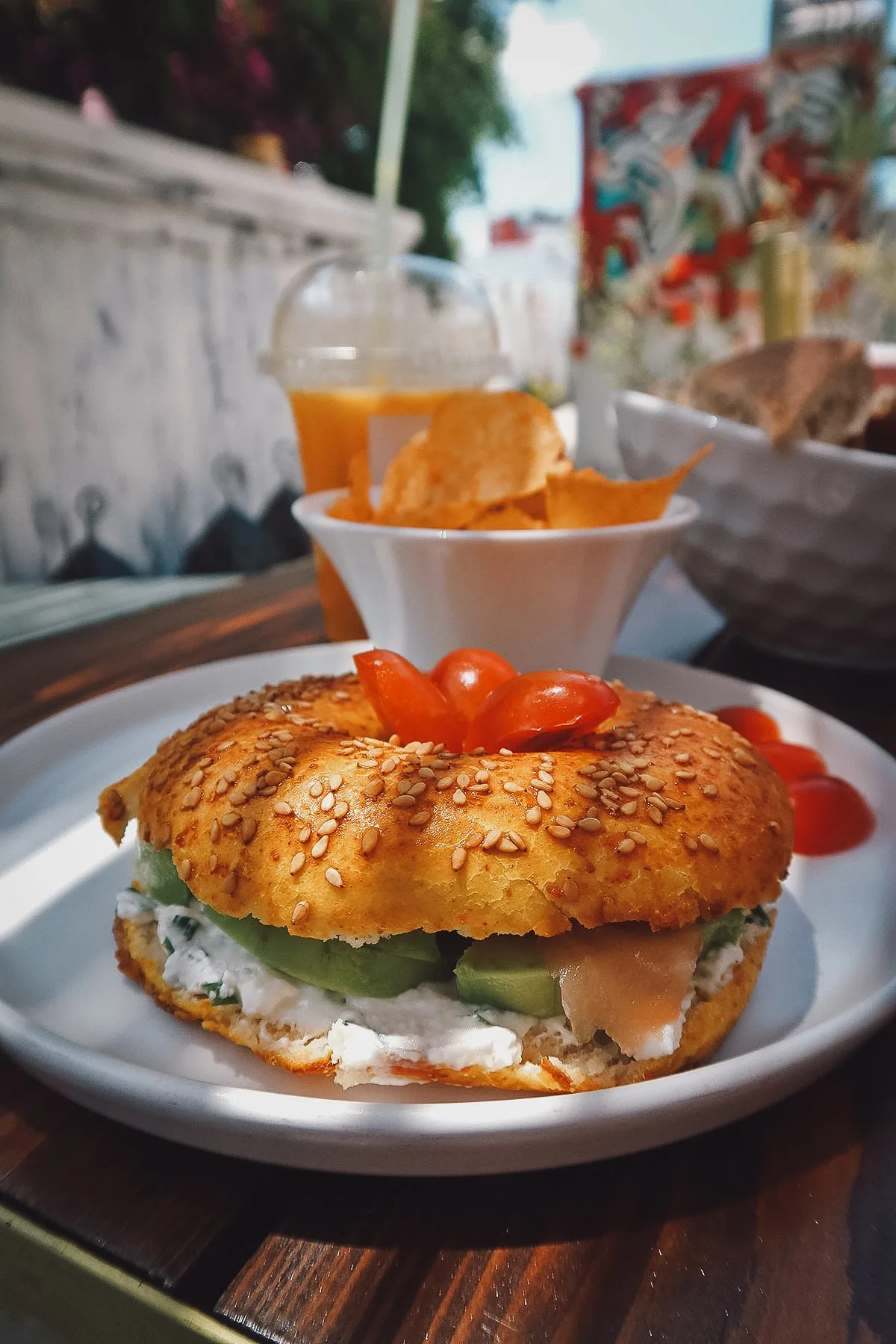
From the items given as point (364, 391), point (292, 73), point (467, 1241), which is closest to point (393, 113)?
point (364, 391)

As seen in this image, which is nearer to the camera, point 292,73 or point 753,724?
point 753,724

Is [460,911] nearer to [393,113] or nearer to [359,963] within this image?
[359,963]

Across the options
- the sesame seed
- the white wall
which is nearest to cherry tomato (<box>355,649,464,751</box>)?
the sesame seed

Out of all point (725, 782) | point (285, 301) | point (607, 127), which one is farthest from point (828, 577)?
point (607, 127)

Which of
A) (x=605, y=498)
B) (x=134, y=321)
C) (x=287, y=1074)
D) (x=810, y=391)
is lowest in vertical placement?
(x=287, y=1074)

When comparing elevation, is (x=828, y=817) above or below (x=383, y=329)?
below

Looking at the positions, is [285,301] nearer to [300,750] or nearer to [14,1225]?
[300,750]
